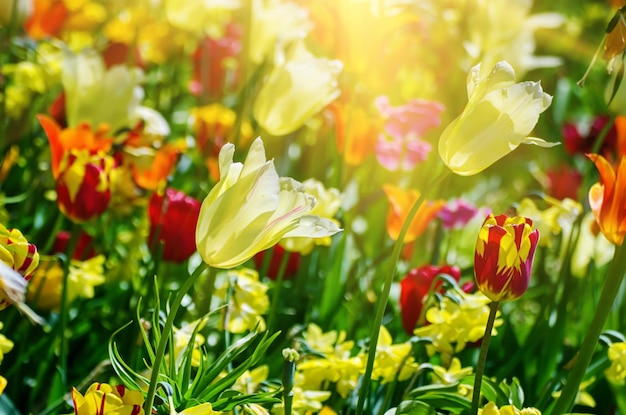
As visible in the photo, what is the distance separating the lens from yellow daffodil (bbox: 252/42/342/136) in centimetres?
130

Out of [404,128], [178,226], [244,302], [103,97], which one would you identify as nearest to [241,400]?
[244,302]

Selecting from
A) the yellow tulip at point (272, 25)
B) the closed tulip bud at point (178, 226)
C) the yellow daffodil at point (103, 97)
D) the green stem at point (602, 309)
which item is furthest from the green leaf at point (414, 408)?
the yellow tulip at point (272, 25)

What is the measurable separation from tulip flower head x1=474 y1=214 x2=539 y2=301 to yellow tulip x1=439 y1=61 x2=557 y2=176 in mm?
74

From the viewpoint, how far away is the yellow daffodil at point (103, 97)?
A: 1.49 metres

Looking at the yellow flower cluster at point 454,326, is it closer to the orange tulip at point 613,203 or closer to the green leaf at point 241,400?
the orange tulip at point 613,203

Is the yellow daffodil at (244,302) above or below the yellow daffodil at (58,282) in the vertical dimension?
above

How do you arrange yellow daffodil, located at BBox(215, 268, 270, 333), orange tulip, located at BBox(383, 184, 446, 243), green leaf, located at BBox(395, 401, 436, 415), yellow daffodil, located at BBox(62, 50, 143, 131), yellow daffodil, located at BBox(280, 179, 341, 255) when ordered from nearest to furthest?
green leaf, located at BBox(395, 401, 436, 415)
yellow daffodil, located at BBox(215, 268, 270, 333)
yellow daffodil, located at BBox(280, 179, 341, 255)
orange tulip, located at BBox(383, 184, 446, 243)
yellow daffodil, located at BBox(62, 50, 143, 131)

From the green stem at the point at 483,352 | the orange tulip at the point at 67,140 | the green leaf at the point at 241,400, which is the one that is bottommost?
the green leaf at the point at 241,400

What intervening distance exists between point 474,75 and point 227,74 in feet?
5.85

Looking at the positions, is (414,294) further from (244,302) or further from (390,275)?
(390,275)

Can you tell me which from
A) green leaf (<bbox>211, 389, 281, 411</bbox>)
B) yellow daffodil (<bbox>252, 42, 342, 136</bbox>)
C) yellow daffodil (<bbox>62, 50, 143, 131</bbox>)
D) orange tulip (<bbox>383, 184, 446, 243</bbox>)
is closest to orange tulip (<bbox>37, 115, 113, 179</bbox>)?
yellow daffodil (<bbox>62, 50, 143, 131</bbox>)

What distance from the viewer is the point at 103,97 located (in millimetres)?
1497

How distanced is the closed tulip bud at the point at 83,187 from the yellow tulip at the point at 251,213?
1.37ft

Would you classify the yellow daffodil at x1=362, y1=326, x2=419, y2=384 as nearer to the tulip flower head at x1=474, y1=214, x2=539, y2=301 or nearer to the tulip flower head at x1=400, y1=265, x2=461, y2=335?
the tulip flower head at x1=400, y1=265, x2=461, y2=335
